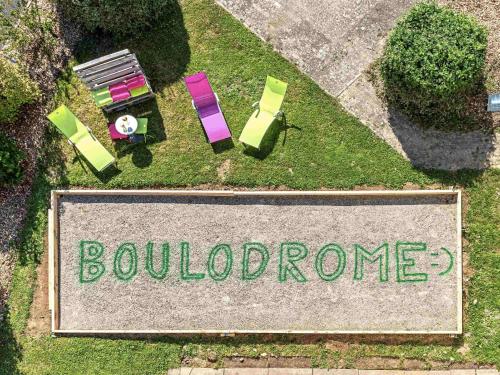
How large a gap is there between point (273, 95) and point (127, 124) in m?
2.85

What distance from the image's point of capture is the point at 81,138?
10.1 metres

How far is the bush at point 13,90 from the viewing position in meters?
9.52

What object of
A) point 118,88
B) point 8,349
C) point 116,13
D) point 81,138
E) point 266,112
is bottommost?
point 8,349

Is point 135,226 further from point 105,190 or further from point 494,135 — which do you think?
point 494,135

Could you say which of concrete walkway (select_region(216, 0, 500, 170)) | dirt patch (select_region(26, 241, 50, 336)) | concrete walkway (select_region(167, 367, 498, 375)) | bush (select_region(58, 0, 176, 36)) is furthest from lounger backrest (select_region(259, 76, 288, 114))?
dirt patch (select_region(26, 241, 50, 336))

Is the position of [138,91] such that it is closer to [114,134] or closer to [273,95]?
[114,134]

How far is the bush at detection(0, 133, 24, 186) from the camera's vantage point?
9852 millimetres

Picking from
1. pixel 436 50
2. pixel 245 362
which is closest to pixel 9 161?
pixel 245 362

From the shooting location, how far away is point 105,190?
1011cm

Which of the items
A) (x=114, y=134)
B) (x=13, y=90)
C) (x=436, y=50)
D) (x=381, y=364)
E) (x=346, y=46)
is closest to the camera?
(x=436, y=50)

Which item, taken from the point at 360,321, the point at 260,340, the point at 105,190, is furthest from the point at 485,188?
the point at 105,190

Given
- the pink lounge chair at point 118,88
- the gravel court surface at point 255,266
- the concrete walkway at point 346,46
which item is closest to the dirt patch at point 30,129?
the gravel court surface at point 255,266

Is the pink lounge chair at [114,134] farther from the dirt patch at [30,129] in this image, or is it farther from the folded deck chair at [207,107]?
the folded deck chair at [207,107]

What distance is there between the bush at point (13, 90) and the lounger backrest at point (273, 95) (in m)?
4.39
